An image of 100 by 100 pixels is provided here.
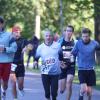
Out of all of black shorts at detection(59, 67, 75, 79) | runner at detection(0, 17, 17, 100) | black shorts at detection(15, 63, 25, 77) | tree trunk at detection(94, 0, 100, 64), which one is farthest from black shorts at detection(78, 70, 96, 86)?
tree trunk at detection(94, 0, 100, 64)

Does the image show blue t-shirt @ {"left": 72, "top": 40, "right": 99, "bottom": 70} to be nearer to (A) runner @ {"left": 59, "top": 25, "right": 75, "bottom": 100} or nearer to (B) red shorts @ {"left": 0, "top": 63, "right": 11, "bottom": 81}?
(A) runner @ {"left": 59, "top": 25, "right": 75, "bottom": 100}

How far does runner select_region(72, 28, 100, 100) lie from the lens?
44.5ft

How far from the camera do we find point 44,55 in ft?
45.0

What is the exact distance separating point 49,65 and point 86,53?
88cm

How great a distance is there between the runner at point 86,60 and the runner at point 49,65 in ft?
1.63

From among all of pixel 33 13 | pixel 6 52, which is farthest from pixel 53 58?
pixel 33 13

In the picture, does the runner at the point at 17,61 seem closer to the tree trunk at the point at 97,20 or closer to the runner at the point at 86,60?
the runner at the point at 86,60

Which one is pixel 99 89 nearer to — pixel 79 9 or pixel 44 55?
pixel 44 55

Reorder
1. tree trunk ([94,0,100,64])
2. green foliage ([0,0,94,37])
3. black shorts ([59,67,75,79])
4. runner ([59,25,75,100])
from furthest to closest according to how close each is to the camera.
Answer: green foliage ([0,0,94,37])
tree trunk ([94,0,100,64])
black shorts ([59,67,75,79])
runner ([59,25,75,100])

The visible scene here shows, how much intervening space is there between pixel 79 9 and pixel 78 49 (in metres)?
22.6

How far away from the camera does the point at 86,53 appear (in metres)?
13.6

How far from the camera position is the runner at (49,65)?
537 inches

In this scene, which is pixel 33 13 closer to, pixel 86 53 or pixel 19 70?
pixel 19 70

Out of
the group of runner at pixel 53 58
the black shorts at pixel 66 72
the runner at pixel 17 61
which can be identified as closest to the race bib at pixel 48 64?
the group of runner at pixel 53 58
